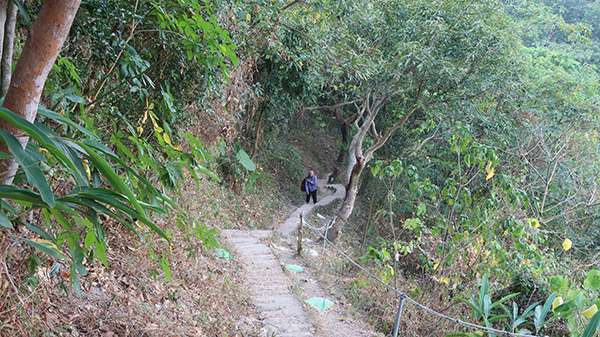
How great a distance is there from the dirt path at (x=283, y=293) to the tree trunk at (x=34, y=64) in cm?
352

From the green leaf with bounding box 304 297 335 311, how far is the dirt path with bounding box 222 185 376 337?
0.07 meters

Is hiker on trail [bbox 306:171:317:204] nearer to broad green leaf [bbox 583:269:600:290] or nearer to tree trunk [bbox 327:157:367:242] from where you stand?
tree trunk [bbox 327:157:367:242]

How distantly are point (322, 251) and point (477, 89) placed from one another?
18.3 ft

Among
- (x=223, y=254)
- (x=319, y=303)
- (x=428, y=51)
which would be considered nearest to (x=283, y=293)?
(x=319, y=303)

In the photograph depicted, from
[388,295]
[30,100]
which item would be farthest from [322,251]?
[30,100]

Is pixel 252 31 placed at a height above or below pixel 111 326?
above

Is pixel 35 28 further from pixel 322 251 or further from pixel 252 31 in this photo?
pixel 322 251

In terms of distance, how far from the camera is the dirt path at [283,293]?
460cm

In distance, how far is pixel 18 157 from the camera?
1.09 metres

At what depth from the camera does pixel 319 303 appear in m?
5.67

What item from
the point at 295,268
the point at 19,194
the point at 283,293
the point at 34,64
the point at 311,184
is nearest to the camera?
the point at 19,194

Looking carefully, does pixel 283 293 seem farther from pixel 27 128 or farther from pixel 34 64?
pixel 27 128

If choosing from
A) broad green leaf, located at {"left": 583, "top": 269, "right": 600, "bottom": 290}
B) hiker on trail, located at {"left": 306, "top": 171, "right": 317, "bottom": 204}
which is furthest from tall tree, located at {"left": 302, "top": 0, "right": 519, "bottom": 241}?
broad green leaf, located at {"left": 583, "top": 269, "right": 600, "bottom": 290}

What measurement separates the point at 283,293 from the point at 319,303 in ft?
1.93
